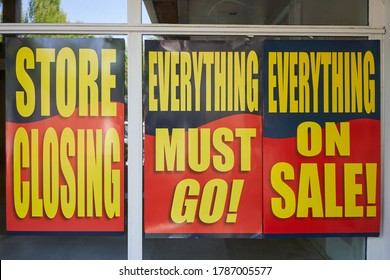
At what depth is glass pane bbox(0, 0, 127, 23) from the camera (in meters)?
3.86

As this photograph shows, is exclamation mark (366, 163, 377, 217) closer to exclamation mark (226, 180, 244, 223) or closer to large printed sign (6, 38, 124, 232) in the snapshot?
exclamation mark (226, 180, 244, 223)

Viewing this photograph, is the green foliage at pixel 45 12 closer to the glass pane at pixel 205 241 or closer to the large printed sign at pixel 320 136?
the glass pane at pixel 205 241

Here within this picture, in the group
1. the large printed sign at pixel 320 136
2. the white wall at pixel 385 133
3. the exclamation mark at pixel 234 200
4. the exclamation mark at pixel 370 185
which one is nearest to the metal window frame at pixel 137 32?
the white wall at pixel 385 133

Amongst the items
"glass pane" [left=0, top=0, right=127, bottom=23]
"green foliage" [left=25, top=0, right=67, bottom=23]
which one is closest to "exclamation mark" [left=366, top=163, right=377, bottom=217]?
"glass pane" [left=0, top=0, right=127, bottom=23]

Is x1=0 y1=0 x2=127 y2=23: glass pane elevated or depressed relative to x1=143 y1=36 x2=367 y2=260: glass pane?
elevated

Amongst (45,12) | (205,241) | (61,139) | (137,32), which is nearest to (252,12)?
(137,32)

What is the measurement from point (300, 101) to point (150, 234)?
1.87 meters

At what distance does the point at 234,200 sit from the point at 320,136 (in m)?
1.00

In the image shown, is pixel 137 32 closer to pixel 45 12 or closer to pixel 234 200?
pixel 45 12

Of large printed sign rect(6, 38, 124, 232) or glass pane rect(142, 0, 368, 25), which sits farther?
glass pane rect(142, 0, 368, 25)

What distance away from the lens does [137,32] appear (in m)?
3.81

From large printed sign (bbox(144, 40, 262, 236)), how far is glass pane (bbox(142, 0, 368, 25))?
0.27m

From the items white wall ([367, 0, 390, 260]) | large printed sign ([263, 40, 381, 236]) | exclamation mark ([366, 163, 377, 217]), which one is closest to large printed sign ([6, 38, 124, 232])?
large printed sign ([263, 40, 381, 236])

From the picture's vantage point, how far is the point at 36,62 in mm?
3777
